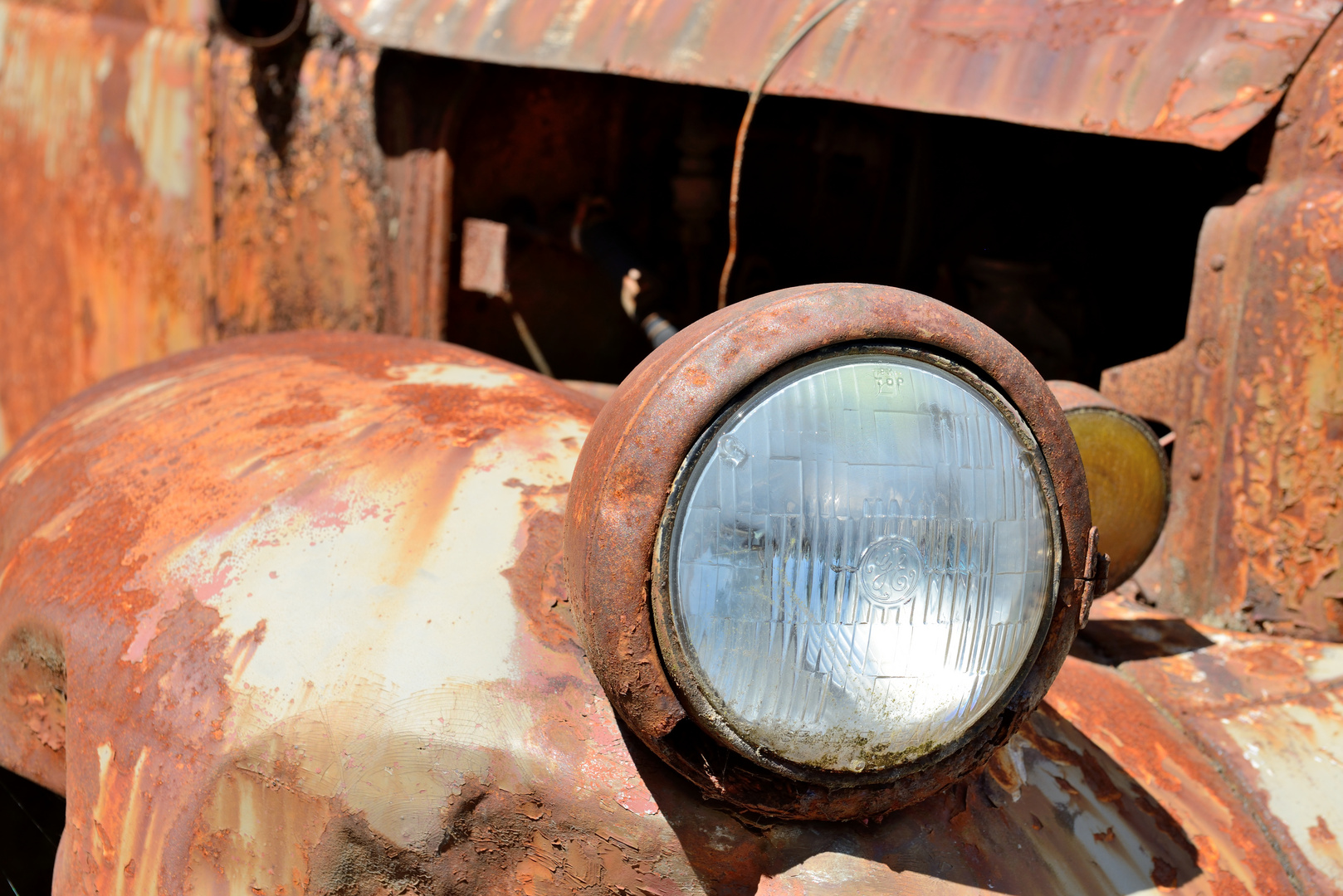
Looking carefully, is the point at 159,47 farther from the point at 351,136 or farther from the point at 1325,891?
the point at 1325,891

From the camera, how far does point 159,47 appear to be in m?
2.27

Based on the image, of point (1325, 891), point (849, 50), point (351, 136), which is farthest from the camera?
point (351, 136)

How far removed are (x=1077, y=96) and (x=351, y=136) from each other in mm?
1299

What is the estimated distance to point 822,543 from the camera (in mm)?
841

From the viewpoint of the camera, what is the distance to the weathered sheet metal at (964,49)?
146 cm

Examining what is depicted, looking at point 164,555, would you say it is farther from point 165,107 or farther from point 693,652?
point 165,107

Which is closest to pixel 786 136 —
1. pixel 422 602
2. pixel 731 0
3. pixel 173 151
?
pixel 731 0

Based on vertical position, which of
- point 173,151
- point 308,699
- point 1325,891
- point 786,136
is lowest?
point 1325,891

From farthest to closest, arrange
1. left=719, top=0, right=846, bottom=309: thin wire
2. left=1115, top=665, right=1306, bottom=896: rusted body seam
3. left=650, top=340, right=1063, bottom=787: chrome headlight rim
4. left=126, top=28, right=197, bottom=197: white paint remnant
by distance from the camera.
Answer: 1. left=126, top=28, right=197, bottom=197: white paint remnant
2. left=719, top=0, right=846, bottom=309: thin wire
3. left=1115, top=665, right=1306, bottom=896: rusted body seam
4. left=650, top=340, right=1063, bottom=787: chrome headlight rim

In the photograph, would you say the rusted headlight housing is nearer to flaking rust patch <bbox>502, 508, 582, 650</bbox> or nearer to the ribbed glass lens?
the ribbed glass lens

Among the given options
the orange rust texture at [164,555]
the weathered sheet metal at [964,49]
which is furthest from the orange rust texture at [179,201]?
the orange rust texture at [164,555]

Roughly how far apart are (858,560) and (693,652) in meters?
0.14

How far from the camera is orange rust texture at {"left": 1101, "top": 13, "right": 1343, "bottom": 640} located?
142 cm

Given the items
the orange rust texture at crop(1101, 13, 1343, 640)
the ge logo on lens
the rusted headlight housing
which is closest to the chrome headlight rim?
the rusted headlight housing
